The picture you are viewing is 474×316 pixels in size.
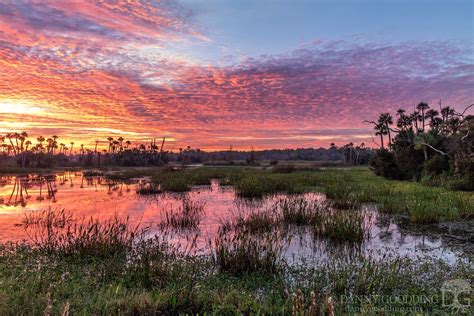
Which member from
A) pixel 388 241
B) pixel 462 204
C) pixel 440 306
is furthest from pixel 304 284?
pixel 462 204

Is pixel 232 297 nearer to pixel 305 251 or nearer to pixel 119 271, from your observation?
pixel 119 271

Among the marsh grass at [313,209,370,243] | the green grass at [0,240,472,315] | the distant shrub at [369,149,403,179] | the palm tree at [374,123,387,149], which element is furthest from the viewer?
the palm tree at [374,123,387,149]

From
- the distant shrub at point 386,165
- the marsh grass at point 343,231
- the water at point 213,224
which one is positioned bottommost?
the water at point 213,224

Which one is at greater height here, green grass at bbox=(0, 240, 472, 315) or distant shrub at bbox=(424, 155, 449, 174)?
distant shrub at bbox=(424, 155, 449, 174)

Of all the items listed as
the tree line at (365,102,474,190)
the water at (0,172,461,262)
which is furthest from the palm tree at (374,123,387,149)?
the water at (0,172,461,262)

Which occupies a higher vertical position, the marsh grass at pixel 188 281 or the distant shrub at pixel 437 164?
the distant shrub at pixel 437 164

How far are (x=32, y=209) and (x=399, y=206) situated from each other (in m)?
20.1

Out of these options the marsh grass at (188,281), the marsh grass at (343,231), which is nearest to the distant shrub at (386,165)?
the marsh grass at (343,231)

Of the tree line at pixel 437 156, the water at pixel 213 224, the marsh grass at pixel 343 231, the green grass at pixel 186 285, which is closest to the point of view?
the green grass at pixel 186 285

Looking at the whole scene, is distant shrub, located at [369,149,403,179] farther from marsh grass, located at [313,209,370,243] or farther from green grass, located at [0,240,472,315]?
green grass, located at [0,240,472,315]

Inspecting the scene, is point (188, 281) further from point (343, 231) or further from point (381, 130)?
point (381, 130)

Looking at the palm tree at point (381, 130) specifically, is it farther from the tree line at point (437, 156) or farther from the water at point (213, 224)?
the water at point (213, 224)

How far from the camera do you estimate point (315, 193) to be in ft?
77.0

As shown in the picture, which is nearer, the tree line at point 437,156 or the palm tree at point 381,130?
the tree line at point 437,156
